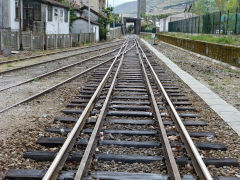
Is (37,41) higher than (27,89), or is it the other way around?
(37,41)

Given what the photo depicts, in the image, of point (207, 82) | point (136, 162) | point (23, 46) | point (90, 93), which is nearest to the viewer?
point (136, 162)

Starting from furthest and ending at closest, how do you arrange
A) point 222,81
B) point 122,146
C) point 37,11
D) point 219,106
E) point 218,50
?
point 37,11, point 218,50, point 222,81, point 219,106, point 122,146

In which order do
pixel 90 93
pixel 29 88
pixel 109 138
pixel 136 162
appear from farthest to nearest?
pixel 29 88, pixel 90 93, pixel 109 138, pixel 136 162

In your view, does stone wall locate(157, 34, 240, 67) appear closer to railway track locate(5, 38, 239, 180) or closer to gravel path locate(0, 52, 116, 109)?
gravel path locate(0, 52, 116, 109)

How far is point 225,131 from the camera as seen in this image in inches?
245

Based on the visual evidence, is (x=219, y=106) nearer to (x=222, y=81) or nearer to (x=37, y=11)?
(x=222, y=81)

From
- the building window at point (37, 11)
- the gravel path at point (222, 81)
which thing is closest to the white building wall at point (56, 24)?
the building window at point (37, 11)

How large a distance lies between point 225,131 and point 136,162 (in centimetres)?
244

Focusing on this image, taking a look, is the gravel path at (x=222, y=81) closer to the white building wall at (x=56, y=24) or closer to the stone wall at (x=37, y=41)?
the stone wall at (x=37, y=41)

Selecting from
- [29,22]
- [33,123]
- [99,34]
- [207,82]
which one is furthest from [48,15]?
[33,123]

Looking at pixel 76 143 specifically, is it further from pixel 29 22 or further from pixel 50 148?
pixel 29 22

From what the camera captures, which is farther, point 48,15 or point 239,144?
point 48,15

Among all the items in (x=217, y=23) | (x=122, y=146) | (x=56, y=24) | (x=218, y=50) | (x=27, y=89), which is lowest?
(x=122, y=146)

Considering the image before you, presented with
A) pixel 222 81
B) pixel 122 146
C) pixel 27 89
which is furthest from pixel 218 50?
pixel 122 146
